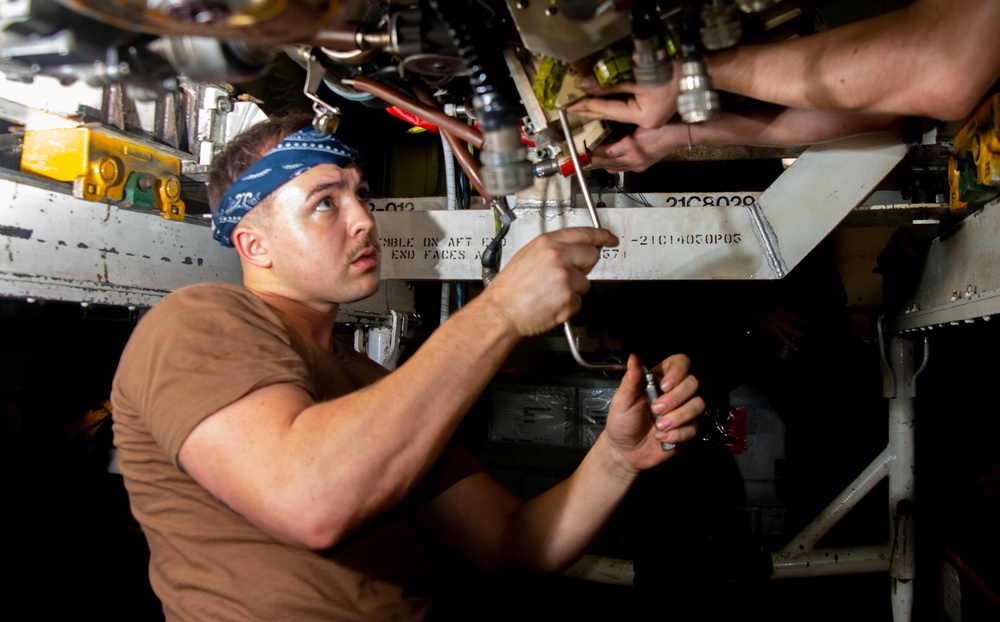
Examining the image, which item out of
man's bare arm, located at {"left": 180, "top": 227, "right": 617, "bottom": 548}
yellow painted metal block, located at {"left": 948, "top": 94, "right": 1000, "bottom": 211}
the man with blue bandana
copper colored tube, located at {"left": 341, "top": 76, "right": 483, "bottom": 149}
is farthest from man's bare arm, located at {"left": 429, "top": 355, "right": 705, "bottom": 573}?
yellow painted metal block, located at {"left": 948, "top": 94, "right": 1000, "bottom": 211}

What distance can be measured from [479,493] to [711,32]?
1.08m

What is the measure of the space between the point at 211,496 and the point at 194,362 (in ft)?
0.85

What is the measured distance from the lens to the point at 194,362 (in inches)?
34.8

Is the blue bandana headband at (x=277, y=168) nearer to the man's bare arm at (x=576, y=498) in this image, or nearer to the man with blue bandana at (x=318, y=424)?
the man with blue bandana at (x=318, y=424)

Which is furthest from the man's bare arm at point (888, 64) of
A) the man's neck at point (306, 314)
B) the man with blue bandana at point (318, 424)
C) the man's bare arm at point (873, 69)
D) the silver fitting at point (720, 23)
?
A: the man's neck at point (306, 314)

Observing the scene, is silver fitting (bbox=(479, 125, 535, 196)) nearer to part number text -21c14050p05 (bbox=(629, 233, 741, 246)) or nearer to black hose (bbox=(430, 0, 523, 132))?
black hose (bbox=(430, 0, 523, 132))

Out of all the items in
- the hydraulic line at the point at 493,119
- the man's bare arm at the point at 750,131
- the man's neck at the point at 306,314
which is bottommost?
the man's neck at the point at 306,314

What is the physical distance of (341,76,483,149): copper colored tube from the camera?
1.05 metres

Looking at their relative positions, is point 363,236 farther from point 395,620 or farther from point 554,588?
point 554,588

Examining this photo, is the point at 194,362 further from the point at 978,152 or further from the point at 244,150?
the point at 978,152

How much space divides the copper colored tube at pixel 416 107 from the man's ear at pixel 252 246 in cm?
42

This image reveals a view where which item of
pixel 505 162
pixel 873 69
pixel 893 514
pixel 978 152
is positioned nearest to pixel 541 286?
pixel 505 162

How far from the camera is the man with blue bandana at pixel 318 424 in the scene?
0.81 meters

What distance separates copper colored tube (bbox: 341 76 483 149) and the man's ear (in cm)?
42
